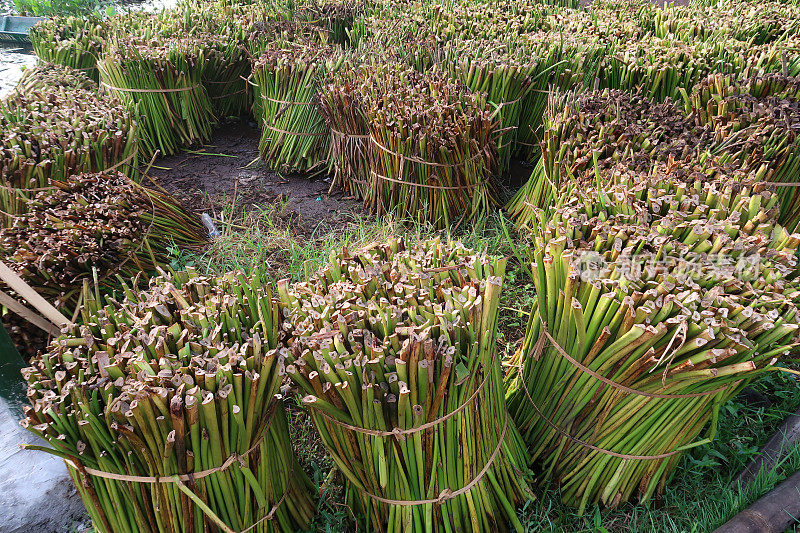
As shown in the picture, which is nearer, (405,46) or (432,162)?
(432,162)

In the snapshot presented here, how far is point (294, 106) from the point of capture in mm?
4082

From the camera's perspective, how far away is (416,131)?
3.12 m

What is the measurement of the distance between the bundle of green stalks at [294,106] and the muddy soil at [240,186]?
0.54 ft

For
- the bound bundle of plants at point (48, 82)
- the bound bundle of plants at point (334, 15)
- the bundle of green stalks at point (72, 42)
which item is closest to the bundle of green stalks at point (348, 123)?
the bound bundle of plants at point (334, 15)

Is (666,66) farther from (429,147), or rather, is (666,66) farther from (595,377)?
(595,377)

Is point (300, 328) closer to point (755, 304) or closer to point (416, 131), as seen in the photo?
point (755, 304)

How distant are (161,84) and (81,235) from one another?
2265mm

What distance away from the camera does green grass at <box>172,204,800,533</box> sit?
1.97 metres

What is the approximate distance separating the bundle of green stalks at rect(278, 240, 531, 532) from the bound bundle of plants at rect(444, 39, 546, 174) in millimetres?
2132

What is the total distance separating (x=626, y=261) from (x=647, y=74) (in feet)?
8.45

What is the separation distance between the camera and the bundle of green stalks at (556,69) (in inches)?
155

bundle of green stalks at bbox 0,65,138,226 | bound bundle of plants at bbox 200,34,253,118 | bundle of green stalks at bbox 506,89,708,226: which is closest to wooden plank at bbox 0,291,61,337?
bundle of green stalks at bbox 0,65,138,226

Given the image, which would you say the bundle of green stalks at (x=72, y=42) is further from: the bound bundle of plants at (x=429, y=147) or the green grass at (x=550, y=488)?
the bound bundle of plants at (x=429, y=147)

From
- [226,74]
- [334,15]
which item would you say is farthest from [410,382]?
[334,15]
